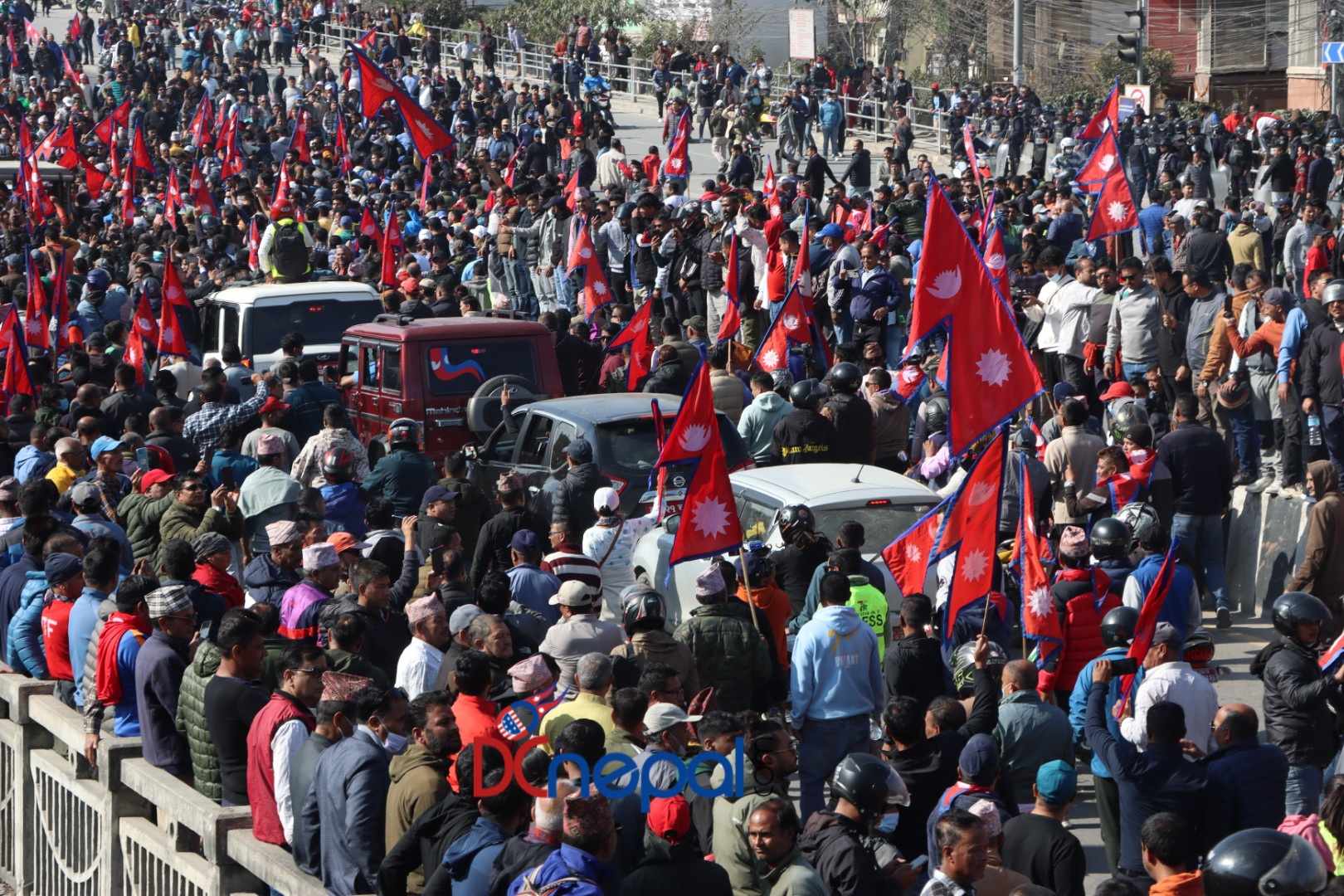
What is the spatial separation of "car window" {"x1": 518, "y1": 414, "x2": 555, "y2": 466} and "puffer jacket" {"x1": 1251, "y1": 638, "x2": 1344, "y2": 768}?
20.9 feet

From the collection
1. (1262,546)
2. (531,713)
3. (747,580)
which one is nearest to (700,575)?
(747,580)

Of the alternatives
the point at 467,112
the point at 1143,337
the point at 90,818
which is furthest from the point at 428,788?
the point at 467,112

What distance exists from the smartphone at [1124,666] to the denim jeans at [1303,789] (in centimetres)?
77

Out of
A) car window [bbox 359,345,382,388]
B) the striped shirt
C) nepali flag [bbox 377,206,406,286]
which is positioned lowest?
the striped shirt

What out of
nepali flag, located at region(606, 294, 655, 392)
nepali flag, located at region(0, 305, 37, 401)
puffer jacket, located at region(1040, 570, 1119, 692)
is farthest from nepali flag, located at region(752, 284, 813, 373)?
puffer jacket, located at region(1040, 570, 1119, 692)

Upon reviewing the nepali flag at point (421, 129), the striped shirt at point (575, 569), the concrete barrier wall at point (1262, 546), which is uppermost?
the nepali flag at point (421, 129)

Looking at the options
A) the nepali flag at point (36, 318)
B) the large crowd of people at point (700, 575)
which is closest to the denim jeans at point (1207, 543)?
the large crowd of people at point (700, 575)

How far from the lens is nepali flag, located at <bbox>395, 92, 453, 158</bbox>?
80.1ft

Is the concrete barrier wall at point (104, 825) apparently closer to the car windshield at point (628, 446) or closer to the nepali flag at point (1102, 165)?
the car windshield at point (628, 446)

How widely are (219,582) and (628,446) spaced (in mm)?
4258

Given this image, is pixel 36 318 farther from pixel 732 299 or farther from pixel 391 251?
pixel 732 299

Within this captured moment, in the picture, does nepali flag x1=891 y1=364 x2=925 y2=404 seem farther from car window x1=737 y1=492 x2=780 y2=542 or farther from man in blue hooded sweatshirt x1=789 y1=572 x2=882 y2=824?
man in blue hooded sweatshirt x1=789 y1=572 x2=882 y2=824

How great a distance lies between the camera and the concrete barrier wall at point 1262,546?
44.1 feet

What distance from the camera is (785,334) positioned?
56.6ft
